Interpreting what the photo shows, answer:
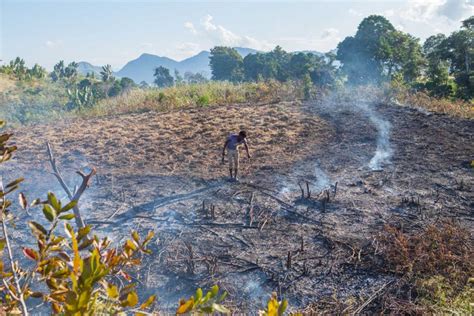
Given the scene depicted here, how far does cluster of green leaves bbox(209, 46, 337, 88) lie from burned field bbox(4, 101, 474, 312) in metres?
20.1

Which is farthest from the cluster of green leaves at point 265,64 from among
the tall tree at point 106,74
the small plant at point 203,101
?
the small plant at point 203,101

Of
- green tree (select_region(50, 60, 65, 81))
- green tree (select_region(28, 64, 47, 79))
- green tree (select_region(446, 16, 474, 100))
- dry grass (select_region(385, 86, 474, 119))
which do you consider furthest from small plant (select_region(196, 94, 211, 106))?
green tree (select_region(50, 60, 65, 81))

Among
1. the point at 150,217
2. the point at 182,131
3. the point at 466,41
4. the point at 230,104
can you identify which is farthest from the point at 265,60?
the point at 150,217

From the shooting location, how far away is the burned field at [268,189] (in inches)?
174

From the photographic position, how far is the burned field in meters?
4.42

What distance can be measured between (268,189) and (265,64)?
3636cm

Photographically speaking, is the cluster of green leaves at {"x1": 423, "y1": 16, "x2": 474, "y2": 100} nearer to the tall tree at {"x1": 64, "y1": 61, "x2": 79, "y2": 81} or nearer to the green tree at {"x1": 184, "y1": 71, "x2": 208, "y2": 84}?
the green tree at {"x1": 184, "y1": 71, "x2": 208, "y2": 84}

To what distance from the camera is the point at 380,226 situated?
5379 millimetres

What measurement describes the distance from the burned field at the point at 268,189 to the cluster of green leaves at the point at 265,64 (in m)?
20.1

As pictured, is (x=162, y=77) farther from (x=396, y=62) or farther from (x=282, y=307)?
(x=282, y=307)

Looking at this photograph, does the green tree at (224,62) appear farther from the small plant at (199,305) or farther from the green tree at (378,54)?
the small plant at (199,305)

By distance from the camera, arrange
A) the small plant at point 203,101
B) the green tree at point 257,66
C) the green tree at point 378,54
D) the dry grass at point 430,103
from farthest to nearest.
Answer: the green tree at point 257,66, the green tree at point 378,54, the small plant at point 203,101, the dry grass at point 430,103

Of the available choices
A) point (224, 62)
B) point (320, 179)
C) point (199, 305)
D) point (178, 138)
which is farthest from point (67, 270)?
point (224, 62)

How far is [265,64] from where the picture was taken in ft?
136
